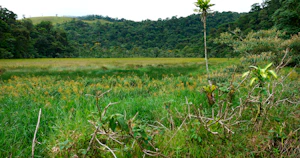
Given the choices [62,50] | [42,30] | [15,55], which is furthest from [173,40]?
[15,55]

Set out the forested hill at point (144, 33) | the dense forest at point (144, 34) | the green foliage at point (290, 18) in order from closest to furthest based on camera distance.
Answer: the green foliage at point (290, 18) < the dense forest at point (144, 34) < the forested hill at point (144, 33)

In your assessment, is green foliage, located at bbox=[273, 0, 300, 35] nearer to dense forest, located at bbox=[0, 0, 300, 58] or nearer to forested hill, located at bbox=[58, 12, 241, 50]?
dense forest, located at bbox=[0, 0, 300, 58]

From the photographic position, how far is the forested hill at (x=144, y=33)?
7375 centimetres

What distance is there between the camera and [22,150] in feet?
7.97

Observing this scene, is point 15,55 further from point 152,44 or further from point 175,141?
point 152,44

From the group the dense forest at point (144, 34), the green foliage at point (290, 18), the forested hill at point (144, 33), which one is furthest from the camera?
the forested hill at point (144, 33)

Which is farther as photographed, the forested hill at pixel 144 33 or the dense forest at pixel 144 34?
the forested hill at pixel 144 33

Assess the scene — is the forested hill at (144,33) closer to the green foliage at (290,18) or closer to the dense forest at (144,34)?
the dense forest at (144,34)

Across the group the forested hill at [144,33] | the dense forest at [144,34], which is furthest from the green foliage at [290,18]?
the forested hill at [144,33]

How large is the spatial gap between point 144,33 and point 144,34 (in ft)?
3.16

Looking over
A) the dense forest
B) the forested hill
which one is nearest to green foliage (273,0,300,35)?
the dense forest

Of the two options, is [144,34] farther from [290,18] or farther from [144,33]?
[290,18]

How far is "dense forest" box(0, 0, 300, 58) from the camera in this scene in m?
22.1

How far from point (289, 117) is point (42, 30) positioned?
51497mm
